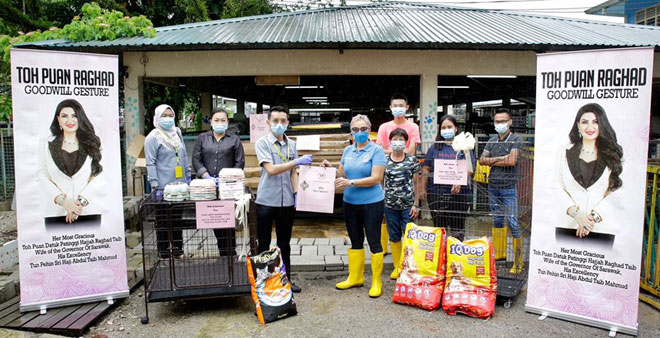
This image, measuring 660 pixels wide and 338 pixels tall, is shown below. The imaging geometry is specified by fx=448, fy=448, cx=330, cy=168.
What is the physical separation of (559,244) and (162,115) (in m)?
3.90

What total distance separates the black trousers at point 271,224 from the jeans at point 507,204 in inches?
80.6

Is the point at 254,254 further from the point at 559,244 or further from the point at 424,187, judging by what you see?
the point at 559,244

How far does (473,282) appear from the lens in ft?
12.8

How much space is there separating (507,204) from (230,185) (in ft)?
8.96

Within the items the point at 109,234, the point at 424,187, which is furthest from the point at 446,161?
the point at 109,234

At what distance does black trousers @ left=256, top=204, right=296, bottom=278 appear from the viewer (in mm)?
4152

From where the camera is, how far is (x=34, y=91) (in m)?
3.80

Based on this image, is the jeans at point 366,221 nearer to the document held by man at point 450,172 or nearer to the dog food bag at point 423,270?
the dog food bag at point 423,270

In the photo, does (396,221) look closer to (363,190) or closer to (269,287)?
(363,190)

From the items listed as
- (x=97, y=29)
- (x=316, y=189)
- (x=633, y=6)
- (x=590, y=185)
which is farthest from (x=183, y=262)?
(x=633, y=6)

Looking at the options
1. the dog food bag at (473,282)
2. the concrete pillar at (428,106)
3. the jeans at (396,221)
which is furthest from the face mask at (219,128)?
the concrete pillar at (428,106)

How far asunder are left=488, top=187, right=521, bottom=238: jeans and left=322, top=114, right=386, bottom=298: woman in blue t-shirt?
3.91 ft

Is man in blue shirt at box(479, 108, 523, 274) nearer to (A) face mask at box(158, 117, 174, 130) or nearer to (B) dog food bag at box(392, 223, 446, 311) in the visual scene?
(B) dog food bag at box(392, 223, 446, 311)

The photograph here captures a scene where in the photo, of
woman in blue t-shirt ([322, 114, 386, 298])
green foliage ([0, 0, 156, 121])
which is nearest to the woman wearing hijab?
A: woman in blue t-shirt ([322, 114, 386, 298])
